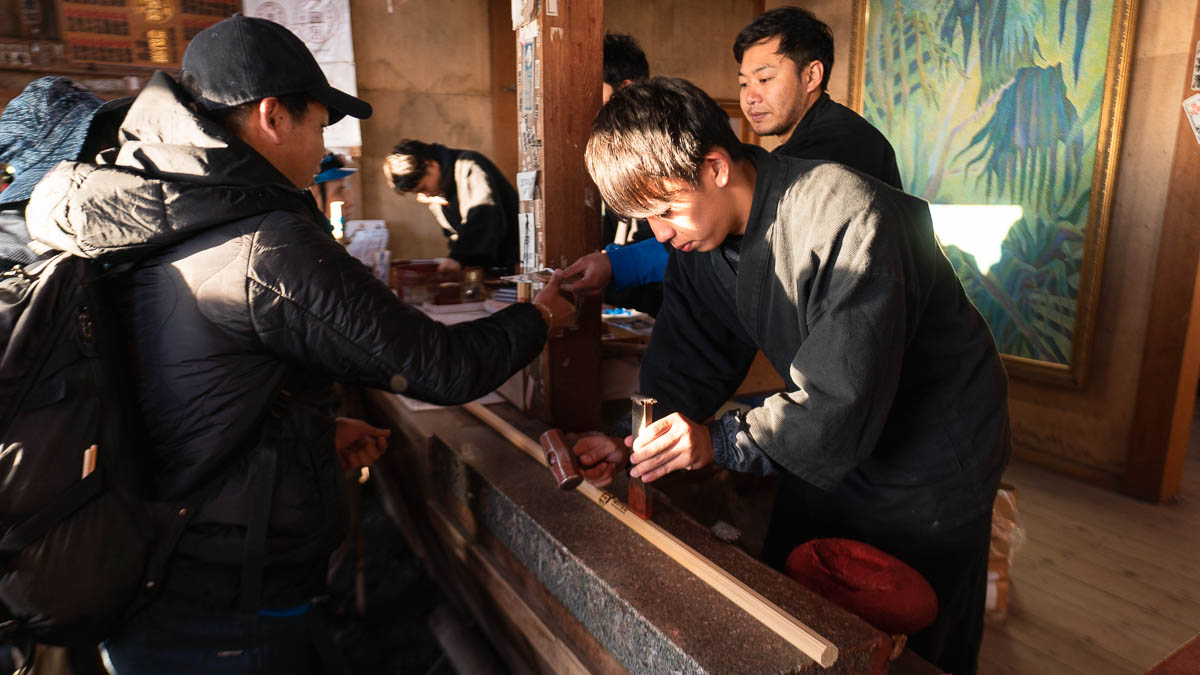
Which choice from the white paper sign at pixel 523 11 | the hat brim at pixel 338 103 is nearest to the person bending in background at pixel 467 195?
the white paper sign at pixel 523 11

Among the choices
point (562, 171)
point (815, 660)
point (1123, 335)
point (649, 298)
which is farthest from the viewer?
point (1123, 335)

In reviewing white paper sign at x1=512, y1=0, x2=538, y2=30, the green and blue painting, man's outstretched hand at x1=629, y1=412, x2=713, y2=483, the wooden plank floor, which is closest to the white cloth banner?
the green and blue painting

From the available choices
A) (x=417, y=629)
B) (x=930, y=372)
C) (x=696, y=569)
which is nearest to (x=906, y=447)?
(x=930, y=372)

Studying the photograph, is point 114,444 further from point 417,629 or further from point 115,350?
point 417,629

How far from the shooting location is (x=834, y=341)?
1257 millimetres

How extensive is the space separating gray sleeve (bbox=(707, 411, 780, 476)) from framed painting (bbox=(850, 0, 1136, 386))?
3.59 meters

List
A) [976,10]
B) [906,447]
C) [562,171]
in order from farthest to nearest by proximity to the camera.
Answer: [976,10] → [562,171] → [906,447]

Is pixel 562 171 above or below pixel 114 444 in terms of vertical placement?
above

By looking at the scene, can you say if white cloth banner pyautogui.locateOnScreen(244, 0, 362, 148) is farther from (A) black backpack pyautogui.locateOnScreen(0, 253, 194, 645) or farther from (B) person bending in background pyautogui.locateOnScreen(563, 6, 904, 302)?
(A) black backpack pyautogui.locateOnScreen(0, 253, 194, 645)

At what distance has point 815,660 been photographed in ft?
4.00

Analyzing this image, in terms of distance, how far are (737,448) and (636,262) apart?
0.91 m

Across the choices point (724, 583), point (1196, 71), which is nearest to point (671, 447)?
point (724, 583)

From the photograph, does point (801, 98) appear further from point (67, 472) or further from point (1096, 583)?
point (1096, 583)

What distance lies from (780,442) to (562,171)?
1141 millimetres
